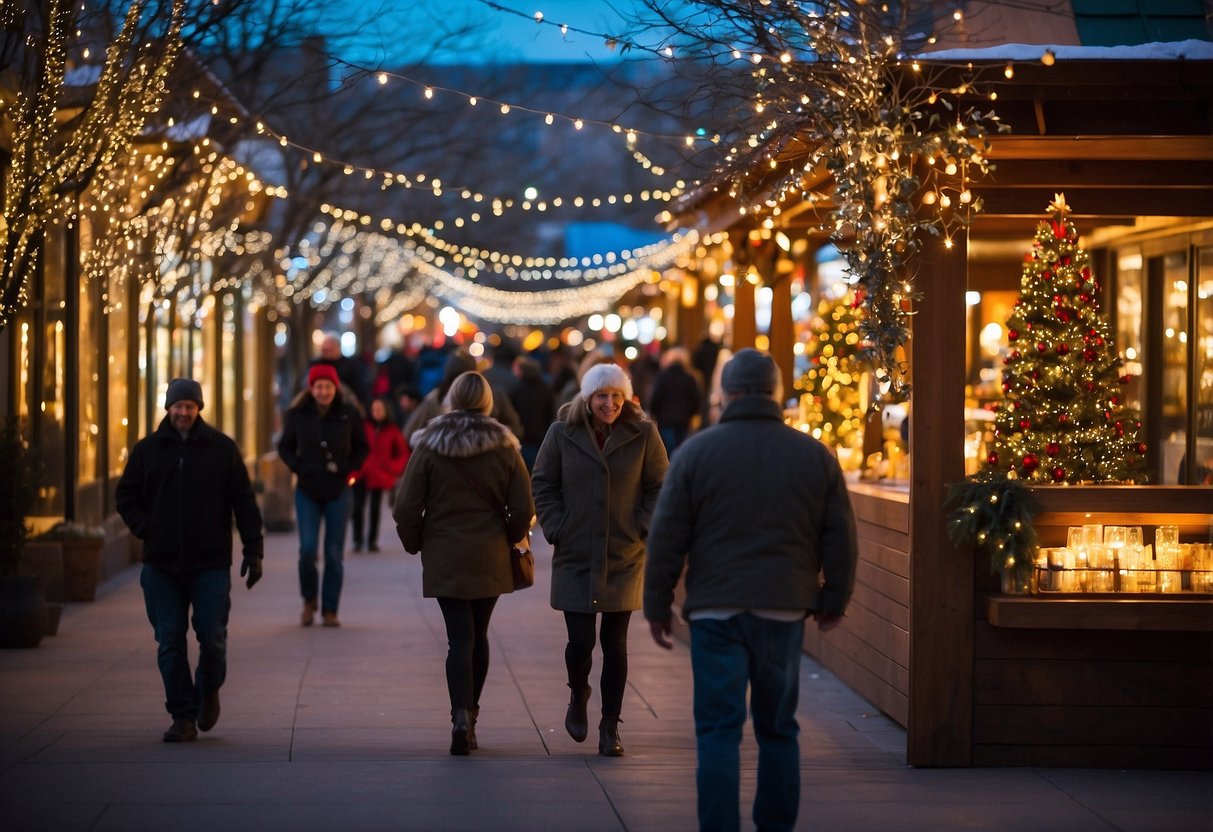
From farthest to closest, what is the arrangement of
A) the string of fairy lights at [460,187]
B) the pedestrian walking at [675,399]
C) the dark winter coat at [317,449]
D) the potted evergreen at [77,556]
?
the pedestrian walking at [675,399], the potted evergreen at [77,556], the dark winter coat at [317,449], the string of fairy lights at [460,187]

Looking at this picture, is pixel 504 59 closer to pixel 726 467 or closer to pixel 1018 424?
pixel 1018 424

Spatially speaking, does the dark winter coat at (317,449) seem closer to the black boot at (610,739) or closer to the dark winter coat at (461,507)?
the dark winter coat at (461,507)

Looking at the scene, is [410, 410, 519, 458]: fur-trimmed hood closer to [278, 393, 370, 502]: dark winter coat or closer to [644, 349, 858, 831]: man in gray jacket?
[644, 349, 858, 831]: man in gray jacket

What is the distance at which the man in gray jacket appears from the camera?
608 cm

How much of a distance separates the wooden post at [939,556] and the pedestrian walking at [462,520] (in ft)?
6.42

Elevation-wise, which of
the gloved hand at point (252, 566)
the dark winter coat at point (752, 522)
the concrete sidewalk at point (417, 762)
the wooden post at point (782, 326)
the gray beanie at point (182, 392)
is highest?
the wooden post at point (782, 326)

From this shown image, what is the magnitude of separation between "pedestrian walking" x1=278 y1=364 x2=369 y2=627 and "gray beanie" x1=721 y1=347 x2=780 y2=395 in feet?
22.3

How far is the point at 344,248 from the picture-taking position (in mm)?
32375

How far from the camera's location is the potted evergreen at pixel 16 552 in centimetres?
1155

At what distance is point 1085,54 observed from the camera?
8.11 m

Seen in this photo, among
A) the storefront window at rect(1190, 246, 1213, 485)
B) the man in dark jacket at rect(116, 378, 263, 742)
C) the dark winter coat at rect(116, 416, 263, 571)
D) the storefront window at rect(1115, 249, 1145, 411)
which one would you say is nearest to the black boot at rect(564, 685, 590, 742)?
the man in dark jacket at rect(116, 378, 263, 742)

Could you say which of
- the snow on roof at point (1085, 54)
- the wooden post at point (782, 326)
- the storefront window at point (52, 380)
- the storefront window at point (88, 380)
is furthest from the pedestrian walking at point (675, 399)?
the snow on roof at point (1085, 54)

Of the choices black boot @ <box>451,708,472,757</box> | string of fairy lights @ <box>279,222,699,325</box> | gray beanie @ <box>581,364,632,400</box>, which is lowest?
black boot @ <box>451,708,472,757</box>

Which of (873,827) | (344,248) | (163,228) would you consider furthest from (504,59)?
(873,827)
